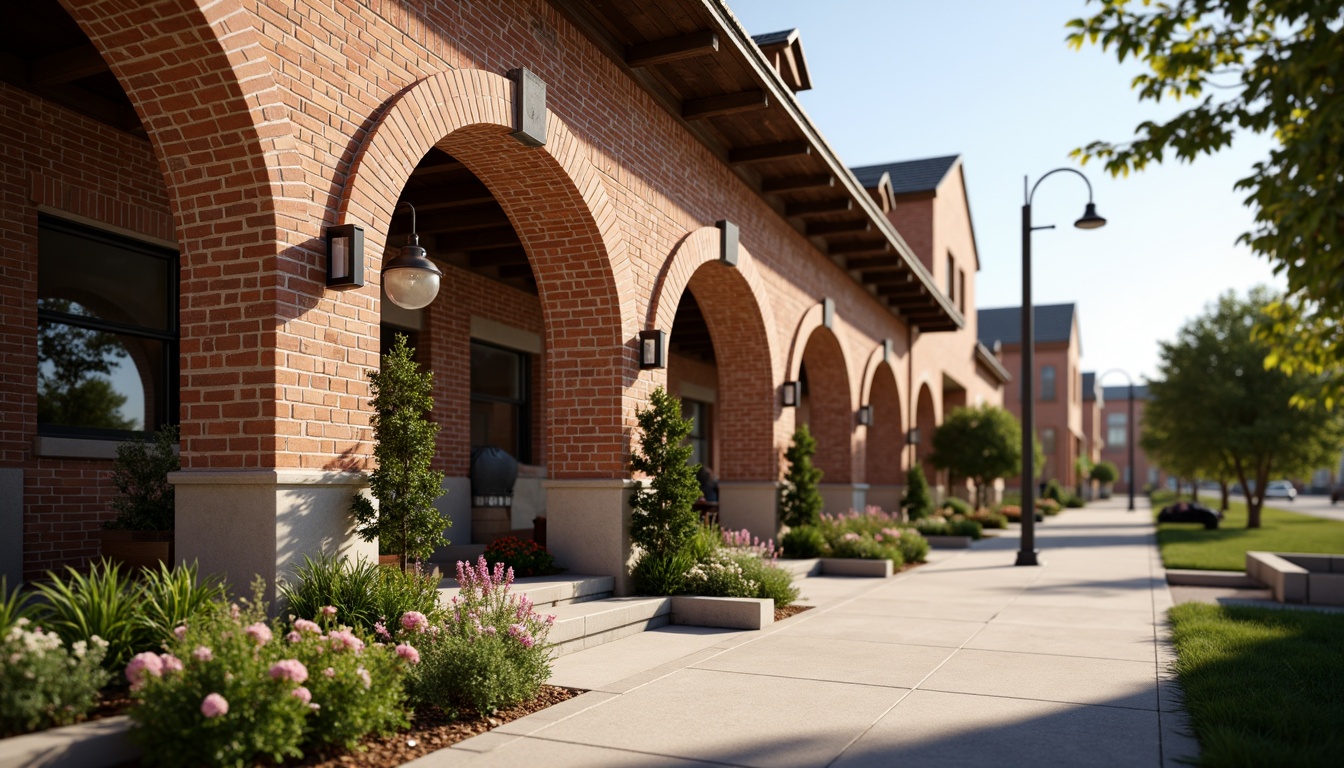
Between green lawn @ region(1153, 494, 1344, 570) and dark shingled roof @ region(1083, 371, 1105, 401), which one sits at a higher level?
dark shingled roof @ region(1083, 371, 1105, 401)

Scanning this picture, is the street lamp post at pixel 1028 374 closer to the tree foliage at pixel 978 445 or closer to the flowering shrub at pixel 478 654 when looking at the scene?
the tree foliage at pixel 978 445

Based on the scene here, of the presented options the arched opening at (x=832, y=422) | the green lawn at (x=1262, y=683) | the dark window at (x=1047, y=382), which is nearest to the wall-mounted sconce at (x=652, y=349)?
the green lawn at (x=1262, y=683)

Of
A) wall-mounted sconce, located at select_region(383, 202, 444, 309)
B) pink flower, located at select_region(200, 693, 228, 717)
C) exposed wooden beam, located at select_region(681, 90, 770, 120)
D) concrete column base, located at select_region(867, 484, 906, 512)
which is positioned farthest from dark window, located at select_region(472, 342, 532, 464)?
concrete column base, located at select_region(867, 484, 906, 512)

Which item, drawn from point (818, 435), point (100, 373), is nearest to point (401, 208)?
point (100, 373)

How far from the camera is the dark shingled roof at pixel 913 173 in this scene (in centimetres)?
2705

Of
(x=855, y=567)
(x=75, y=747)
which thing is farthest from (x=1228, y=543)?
(x=75, y=747)

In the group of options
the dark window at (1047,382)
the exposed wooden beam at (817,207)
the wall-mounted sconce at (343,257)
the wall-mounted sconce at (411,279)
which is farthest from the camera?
the dark window at (1047,382)

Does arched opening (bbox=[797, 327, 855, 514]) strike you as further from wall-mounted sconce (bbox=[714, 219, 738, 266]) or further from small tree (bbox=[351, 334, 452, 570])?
small tree (bbox=[351, 334, 452, 570])

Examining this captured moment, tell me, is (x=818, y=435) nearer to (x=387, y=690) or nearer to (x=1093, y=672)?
(x=1093, y=672)

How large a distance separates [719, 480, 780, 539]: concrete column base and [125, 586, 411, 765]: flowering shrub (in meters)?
10.0

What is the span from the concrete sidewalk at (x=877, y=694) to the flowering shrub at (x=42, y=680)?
1.59m

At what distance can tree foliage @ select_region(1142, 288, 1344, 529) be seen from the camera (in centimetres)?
2825

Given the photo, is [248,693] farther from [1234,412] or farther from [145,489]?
[1234,412]

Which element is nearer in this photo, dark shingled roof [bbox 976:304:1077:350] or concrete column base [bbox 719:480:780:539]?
concrete column base [bbox 719:480:780:539]
